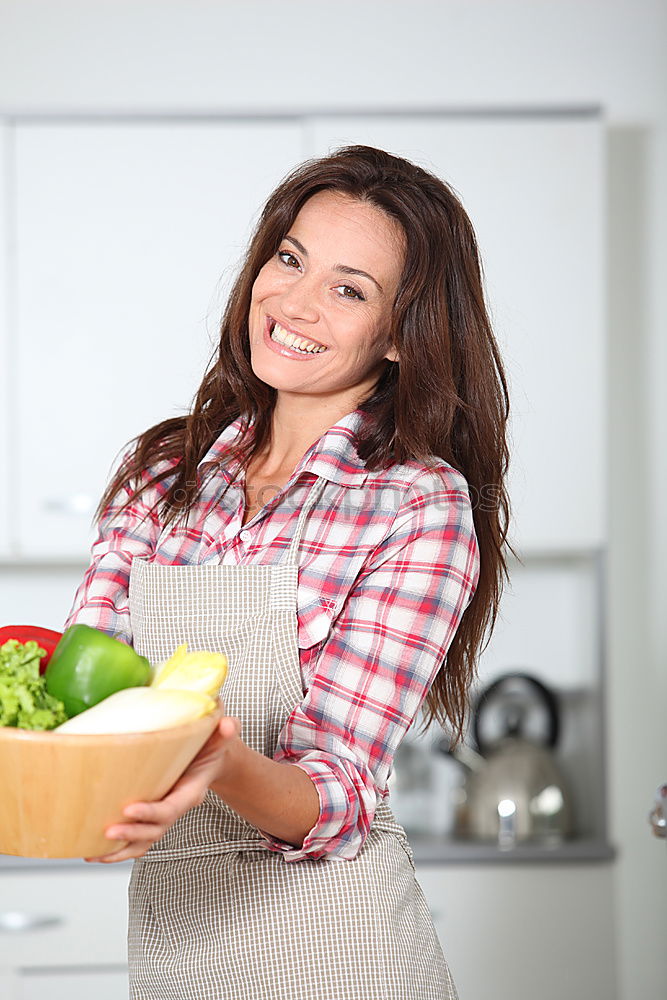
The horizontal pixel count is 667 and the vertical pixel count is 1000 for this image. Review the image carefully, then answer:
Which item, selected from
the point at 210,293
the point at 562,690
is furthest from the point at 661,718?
the point at 210,293

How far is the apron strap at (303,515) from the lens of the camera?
3.79 feet

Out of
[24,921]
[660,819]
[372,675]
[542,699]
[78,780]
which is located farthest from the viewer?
[542,699]

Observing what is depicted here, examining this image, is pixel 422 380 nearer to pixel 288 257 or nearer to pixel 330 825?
pixel 288 257

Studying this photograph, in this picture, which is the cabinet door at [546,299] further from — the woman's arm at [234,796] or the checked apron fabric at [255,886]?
the woman's arm at [234,796]

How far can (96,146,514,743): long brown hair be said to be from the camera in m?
1.24

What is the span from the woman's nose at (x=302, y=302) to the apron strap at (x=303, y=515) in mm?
163

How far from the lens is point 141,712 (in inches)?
28.3

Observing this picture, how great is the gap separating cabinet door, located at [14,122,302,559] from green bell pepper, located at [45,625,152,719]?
1.62m

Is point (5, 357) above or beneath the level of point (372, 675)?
above

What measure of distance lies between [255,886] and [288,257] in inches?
25.1

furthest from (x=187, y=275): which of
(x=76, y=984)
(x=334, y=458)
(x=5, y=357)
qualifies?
(x=76, y=984)

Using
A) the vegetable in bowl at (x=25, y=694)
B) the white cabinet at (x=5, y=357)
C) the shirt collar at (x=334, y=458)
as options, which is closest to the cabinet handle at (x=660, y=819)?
the shirt collar at (x=334, y=458)

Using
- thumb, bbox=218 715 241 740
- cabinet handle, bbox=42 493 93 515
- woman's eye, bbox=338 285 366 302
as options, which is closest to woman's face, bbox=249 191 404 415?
woman's eye, bbox=338 285 366 302

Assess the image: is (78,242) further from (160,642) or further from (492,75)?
(160,642)
